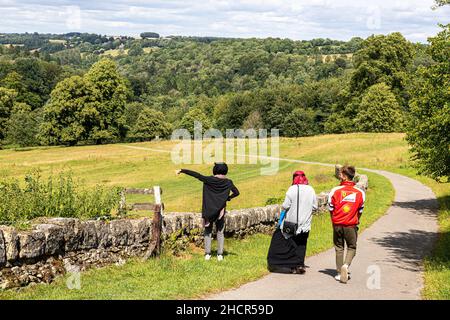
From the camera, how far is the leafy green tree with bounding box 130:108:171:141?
95625 mm

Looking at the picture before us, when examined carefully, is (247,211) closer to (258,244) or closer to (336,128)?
(258,244)

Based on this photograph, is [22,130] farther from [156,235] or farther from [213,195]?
[213,195]

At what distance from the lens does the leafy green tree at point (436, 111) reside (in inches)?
556

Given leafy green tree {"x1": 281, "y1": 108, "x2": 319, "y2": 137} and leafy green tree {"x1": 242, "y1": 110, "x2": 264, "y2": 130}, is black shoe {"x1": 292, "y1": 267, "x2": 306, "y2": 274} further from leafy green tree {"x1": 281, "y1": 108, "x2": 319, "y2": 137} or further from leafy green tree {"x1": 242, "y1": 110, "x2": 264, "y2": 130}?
leafy green tree {"x1": 242, "y1": 110, "x2": 264, "y2": 130}

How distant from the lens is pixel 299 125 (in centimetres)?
10244

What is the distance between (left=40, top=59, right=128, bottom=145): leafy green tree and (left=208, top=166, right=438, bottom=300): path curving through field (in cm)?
5804

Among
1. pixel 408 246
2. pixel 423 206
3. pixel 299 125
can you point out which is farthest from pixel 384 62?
pixel 408 246

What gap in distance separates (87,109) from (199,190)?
40.7m

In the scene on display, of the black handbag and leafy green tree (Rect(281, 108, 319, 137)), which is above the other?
the black handbag

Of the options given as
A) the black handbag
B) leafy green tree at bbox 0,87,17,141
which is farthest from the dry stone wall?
leafy green tree at bbox 0,87,17,141

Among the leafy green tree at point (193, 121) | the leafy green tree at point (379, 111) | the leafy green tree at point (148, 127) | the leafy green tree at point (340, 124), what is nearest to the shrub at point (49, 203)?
the leafy green tree at point (379, 111)

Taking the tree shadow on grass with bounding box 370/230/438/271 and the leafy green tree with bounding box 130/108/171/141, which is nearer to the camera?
the tree shadow on grass with bounding box 370/230/438/271
